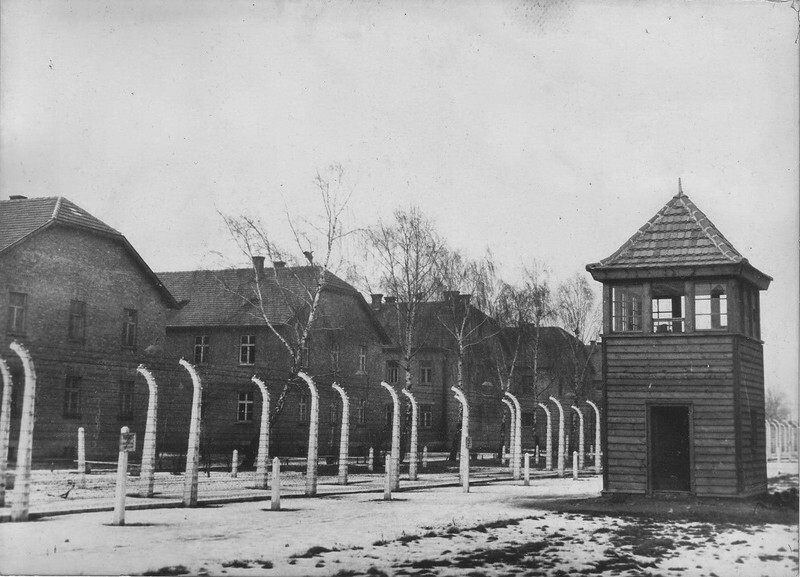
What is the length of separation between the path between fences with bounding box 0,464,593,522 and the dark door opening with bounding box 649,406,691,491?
6.34 meters

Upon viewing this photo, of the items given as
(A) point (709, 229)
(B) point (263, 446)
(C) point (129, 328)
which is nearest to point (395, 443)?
(B) point (263, 446)

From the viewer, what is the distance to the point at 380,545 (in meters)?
11.4

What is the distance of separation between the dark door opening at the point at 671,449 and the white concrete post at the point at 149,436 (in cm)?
1095

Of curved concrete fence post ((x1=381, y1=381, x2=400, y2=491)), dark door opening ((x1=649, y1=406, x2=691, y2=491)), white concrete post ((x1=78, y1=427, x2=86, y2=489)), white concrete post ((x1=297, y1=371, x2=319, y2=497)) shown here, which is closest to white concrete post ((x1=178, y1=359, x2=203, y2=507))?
white concrete post ((x1=78, y1=427, x2=86, y2=489))

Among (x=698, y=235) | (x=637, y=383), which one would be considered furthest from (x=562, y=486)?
(x=698, y=235)

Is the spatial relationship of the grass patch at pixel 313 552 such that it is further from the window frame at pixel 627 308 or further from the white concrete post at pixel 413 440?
the white concrete post at pixel 413 440

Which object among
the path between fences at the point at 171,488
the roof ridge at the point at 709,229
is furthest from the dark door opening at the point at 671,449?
the path between fences at the point at 171,488

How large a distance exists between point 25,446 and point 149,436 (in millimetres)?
2740

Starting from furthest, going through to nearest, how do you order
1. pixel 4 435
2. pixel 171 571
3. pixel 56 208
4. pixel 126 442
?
1. pixel 56 208
2. pixel 126 442
3. pixel 4 435
4. pixel 171 571

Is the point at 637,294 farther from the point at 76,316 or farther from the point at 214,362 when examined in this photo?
the point at 76,316

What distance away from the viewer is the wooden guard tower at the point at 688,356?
15945mm

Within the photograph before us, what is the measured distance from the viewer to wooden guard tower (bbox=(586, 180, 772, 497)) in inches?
628

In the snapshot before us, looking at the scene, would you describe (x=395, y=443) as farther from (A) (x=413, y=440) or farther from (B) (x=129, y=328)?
(B) (x=129, y=328)

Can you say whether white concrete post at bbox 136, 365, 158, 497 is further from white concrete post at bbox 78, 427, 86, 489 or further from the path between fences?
white concrete post at bbox 78, 427, 86, 489
